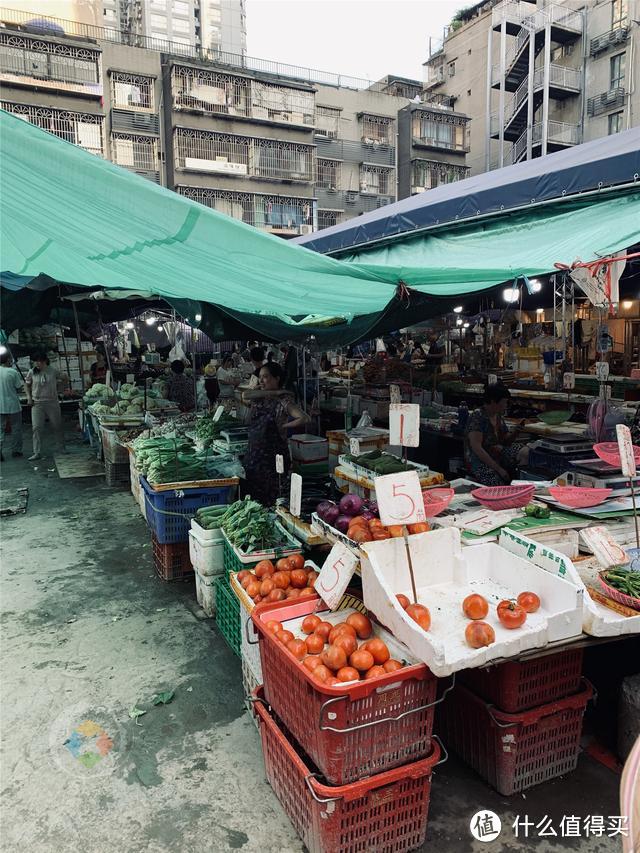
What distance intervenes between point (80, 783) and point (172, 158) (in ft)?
106

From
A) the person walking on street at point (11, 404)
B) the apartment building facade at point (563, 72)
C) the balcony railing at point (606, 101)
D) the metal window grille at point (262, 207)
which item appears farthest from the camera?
the metal window grille at point (262, 207)

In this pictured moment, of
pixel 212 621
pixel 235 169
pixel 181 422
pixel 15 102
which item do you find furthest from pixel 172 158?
pixel 212 621

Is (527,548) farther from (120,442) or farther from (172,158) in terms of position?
(172,158)

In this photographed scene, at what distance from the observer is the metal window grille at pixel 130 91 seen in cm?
2931

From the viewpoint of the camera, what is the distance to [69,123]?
91.2ft

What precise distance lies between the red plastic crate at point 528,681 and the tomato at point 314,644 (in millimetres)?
746

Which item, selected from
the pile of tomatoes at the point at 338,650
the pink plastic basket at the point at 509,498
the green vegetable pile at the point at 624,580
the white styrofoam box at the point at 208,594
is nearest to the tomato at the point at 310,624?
the pile of tomatoes at the point at 338,650

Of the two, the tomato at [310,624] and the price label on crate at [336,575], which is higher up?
the price label on crate at [336,575]

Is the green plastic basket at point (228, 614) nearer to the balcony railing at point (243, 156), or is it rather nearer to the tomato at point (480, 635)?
the tomato at point (480, 635)

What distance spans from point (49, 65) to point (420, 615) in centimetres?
3403

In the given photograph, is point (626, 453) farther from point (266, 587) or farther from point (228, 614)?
point (228, 614)

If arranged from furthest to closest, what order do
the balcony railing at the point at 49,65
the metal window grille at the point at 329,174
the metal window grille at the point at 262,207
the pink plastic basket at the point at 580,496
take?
1. the metal window grille at the point at 329,174
2. the metal window grille at the point at 262,207
3. the balcony railing at the point at 49,65
4. the pink plastic basket at the point at 580,496

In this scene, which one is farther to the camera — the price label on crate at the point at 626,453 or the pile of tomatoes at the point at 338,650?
the price label on crate at the point at 626,453

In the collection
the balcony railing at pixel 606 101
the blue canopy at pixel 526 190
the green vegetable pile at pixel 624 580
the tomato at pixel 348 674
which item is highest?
the balcony railing at pixel 606 101
